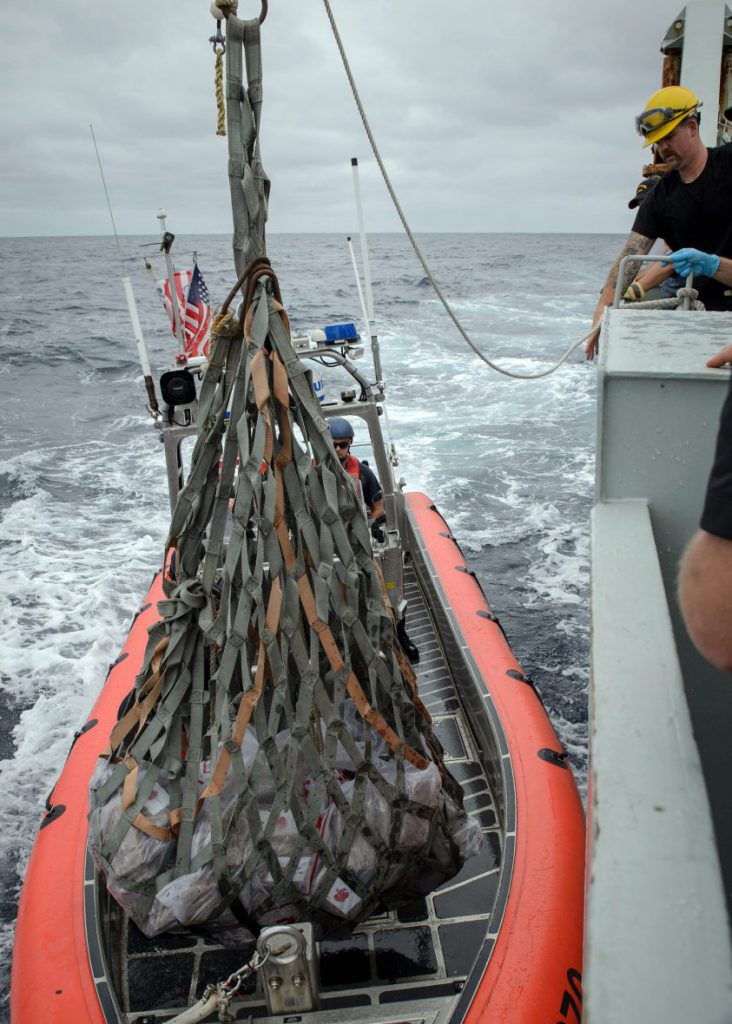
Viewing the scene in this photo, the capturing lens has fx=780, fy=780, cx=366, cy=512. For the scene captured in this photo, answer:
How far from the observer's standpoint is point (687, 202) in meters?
3.96

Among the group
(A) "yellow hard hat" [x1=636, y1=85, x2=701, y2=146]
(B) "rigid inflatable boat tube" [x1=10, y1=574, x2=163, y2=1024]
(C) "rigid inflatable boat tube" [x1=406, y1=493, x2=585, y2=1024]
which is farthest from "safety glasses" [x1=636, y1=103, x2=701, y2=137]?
(B) "rigid inflatable boat tube" [x1=10, y1=574, x2=163, y2=1024]

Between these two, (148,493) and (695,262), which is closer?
(695,262)

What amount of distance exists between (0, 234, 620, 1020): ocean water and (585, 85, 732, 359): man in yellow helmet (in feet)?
11.5

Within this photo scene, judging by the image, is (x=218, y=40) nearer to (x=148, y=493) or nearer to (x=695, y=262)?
(x=695, y=262)

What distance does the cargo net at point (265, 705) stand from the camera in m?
2.47

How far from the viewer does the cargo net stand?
8.11 feet

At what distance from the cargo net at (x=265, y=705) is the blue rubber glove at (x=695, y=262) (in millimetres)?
1895

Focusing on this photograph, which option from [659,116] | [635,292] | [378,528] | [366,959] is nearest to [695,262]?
[635,292]

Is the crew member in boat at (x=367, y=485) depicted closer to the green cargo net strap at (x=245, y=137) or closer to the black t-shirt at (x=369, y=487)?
the black t-shirt at (x=369, y=487)

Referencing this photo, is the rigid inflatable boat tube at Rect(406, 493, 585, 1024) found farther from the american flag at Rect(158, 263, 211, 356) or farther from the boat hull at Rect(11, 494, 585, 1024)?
the american flag at Rect(158, 263, 211, 356)

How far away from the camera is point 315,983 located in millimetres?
2520

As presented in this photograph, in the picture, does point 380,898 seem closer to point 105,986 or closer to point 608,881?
point 105,986

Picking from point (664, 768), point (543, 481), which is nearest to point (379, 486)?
point (664, 768)

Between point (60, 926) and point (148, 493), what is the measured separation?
398 inches
